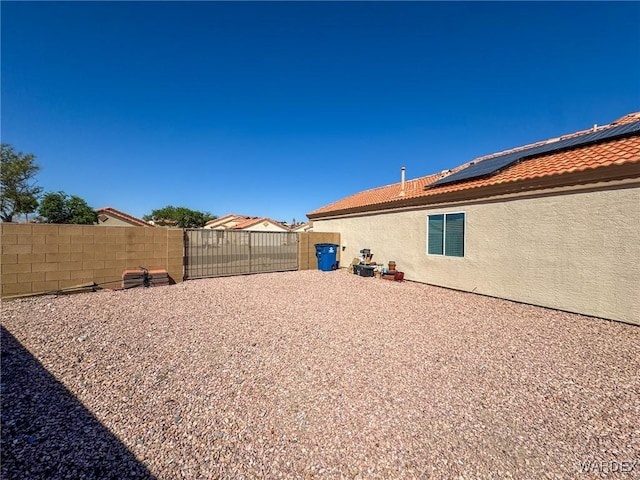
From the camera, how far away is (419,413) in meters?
2.55

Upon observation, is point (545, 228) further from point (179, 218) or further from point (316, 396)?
point (179, 218)

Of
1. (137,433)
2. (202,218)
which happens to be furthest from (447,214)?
(202,218)

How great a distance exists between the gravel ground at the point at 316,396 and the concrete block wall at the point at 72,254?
1.66 meters

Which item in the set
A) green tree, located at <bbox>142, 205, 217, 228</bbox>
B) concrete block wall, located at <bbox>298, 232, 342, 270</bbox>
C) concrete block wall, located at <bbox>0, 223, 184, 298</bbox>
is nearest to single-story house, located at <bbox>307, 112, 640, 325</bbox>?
concrete block wall, located at <bbox>298, 232, 342, 270</bbox>

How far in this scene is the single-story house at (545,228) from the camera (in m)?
5.15

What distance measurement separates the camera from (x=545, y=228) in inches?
243

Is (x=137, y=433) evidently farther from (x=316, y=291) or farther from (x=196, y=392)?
(x=316, y=291)

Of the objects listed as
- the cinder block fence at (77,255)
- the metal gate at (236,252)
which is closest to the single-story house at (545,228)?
the metal gate at (236,252)

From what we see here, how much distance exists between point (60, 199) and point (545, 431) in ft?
108

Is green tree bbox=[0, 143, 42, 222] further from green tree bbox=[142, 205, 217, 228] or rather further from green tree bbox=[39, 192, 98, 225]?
green tree bbox=[142, 205, 217, 228]

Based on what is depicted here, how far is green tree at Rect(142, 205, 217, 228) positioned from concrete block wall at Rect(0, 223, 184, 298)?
102 feet

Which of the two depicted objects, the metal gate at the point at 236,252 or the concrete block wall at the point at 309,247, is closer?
the metal gate at the point at 236,252

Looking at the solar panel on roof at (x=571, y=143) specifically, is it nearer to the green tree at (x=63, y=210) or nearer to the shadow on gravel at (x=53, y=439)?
the shadow on gravel at (x=53, y=439)

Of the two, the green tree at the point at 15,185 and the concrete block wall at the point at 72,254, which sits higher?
the green tree at the point at 15,185
